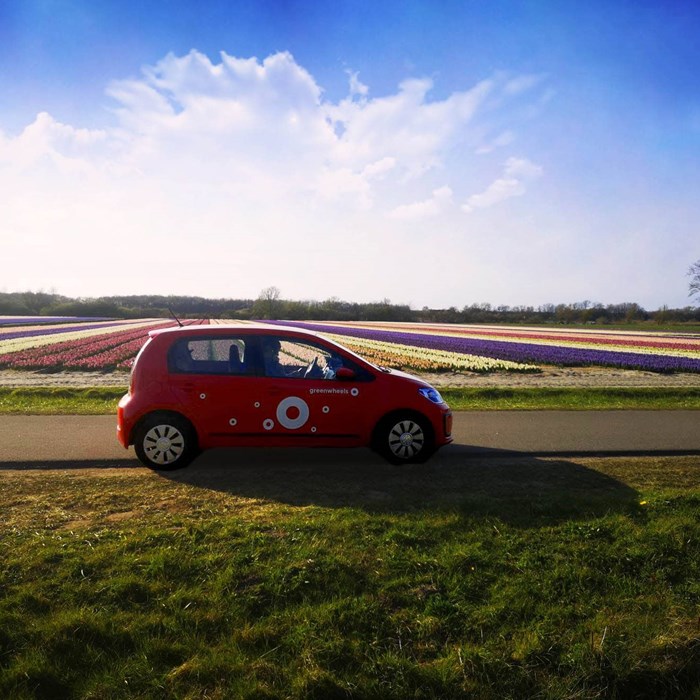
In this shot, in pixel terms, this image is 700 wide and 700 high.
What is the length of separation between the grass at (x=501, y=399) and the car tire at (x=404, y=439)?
4570 mm

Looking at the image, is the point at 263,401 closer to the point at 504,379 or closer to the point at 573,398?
the point at 573,398

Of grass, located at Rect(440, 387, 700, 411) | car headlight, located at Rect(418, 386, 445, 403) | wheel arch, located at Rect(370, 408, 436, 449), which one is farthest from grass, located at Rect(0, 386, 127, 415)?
grass, located at Rect(440, 387, 700, 411)

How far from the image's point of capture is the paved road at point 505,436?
7.05m

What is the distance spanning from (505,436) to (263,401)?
13.3 feet

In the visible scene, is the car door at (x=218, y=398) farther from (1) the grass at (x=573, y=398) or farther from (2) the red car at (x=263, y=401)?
(1) the grass at (x=573, y=398)

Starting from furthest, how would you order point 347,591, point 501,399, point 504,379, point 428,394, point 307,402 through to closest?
point 504,379 → point 501,399 → point 428,394 → point 307,402 → point 347,591

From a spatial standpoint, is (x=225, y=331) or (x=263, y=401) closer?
(x=263, y=401)

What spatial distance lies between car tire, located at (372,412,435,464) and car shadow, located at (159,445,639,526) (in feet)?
0.48

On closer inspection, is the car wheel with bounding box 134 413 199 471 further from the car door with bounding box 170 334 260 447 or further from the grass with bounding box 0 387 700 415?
the grass with bounding box 0 387 700 415

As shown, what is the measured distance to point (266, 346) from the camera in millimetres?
6715

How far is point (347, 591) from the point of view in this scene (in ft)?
11.1

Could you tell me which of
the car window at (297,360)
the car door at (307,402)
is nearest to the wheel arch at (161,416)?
the car door at (307,402)

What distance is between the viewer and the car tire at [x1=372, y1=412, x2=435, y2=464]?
665cm

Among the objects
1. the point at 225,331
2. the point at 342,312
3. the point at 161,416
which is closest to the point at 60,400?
the point at 161,416
